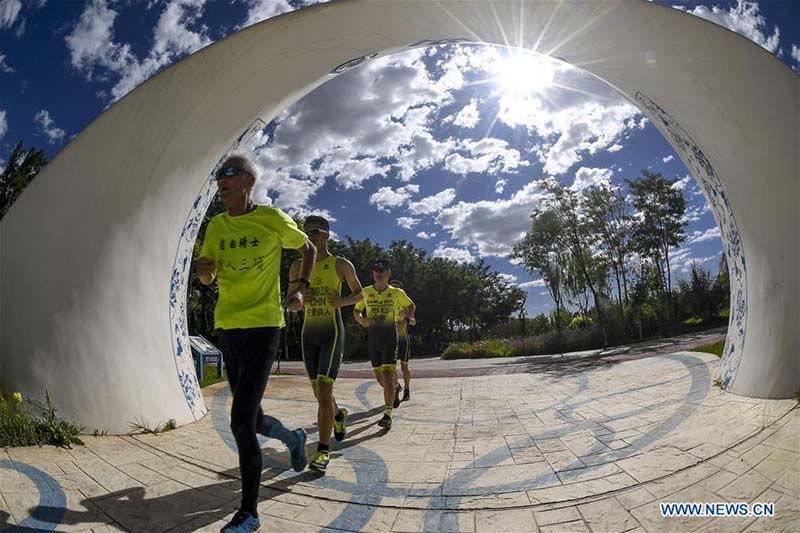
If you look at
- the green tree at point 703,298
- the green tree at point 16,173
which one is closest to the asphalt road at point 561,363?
the green tree at point 703,298

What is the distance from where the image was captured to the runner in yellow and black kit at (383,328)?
471cm

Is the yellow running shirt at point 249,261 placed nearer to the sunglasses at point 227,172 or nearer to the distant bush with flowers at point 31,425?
the sunglasses at point 227,172

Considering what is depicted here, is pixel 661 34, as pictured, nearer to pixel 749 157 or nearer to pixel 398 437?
pixel 749 157

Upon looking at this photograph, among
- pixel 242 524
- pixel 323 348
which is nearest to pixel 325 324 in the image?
pixel 323 348

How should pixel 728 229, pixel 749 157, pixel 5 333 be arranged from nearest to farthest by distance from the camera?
1. pixel 5 333
2. pixel 749 157
3. pixel 728 229

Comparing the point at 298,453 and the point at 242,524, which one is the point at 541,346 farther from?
the point at 242,524

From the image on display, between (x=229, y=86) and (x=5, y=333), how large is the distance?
312cm

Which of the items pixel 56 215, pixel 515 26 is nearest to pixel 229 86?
pixel 56 215

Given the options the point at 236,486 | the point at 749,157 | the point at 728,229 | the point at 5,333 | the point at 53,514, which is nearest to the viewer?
the point at 53,514

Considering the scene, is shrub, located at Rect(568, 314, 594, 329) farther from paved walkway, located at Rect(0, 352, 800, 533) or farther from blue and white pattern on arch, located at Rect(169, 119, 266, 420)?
blue and white pattern on arch, located at Rect(169, 119, 266, 420)

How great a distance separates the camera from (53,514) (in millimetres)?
2184

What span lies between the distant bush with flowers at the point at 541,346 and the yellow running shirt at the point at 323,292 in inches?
630

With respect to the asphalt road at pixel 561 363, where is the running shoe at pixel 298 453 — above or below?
above

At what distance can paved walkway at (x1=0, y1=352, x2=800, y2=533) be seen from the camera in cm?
220
